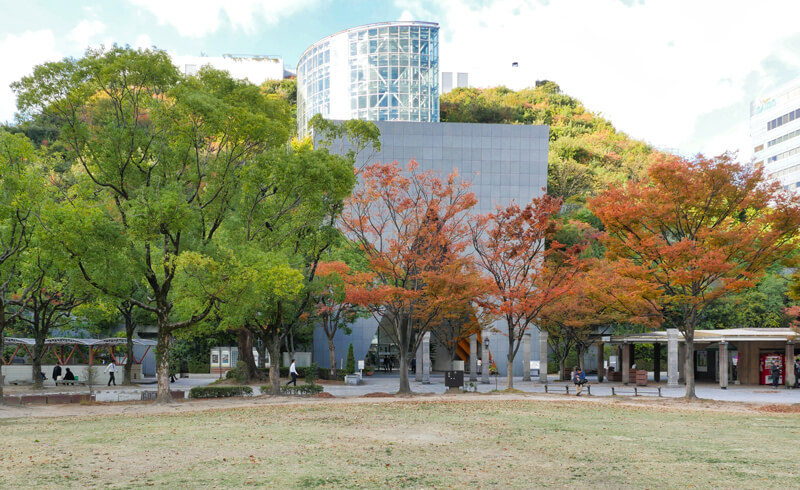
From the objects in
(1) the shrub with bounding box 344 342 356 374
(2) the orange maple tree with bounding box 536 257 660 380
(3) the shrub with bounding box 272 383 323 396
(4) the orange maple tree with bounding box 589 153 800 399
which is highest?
(4) the orange maple tree with bounding box 589 153 800 399

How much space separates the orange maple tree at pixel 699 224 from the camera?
2616 centimetres

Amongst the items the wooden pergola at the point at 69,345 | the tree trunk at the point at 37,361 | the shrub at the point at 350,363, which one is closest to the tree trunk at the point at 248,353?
the wooden pergola at the point at 69,345

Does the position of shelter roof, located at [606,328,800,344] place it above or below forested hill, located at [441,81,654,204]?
below

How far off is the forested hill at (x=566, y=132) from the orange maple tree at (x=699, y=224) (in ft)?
99.6

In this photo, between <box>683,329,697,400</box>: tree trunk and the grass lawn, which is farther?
<box>683,329,697,400</box>: tree trunk

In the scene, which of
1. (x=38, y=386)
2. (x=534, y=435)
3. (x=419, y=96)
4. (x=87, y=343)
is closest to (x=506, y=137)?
(x=419, y=96)

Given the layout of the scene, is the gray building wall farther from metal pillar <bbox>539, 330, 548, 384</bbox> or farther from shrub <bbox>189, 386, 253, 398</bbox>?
shrub <bbox>189, 386, 253, 398</bbox>

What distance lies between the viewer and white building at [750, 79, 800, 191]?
319 ft

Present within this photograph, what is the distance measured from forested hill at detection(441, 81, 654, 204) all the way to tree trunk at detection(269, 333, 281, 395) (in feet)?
119

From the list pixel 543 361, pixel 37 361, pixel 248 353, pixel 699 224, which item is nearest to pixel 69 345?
pixel 37 361

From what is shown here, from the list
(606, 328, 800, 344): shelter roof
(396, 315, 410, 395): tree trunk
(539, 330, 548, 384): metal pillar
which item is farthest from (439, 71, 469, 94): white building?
(396, 315, 410, 395): tree trunk

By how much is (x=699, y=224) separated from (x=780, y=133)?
86794 millimetres

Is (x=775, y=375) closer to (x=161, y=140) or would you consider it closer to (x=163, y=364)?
(x=163, y=364)

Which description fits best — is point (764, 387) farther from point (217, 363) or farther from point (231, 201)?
point (217, 363)
